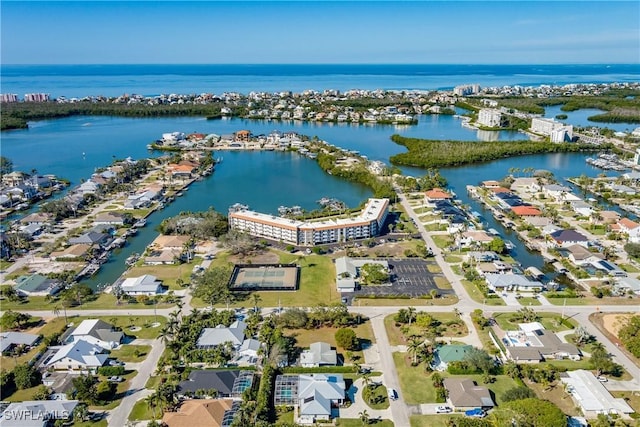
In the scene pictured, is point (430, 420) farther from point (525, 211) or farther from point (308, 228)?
point (525, 211)

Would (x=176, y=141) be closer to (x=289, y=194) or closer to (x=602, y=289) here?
(x=289, y=194)

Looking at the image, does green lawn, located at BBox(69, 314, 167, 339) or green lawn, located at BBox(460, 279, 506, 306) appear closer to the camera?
green lawn, located at BBox(69, 314, 167, 339)

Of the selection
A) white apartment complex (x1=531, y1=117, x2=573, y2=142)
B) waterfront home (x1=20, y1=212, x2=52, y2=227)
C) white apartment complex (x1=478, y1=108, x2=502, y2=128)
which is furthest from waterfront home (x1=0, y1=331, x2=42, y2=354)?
white apartment complex (x1=478, y1=108, x2=502, y2=128)

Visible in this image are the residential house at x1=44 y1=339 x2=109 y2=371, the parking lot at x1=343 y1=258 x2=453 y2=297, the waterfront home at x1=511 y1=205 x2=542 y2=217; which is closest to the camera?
the residential house at x1=44 y1=339 x2=109 y2=371

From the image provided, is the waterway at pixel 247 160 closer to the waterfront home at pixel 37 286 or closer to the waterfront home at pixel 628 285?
the waterfront home at pixel 37 286

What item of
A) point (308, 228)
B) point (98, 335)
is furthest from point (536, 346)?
point (98, 335)

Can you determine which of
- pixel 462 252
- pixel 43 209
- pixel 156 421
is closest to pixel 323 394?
pixel 156 421

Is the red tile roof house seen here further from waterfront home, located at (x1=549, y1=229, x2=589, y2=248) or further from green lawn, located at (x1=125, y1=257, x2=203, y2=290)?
green lawn, located at (x1=125, y1=257, x2=203, y2=290)

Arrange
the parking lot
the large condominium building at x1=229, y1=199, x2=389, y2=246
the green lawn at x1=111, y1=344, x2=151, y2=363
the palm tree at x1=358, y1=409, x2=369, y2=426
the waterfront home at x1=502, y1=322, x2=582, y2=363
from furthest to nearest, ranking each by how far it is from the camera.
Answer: the large condominium building at x1=229, y1=199, x2=389, y2=246
the parking lot
the green lawn at x1=111, y1=344, x2=151, y2=363
the waterfront home at x1=502, y1=322, x2=582, y2=363
the palm tree at x1=358, y1=409, x2=369, y2=426
